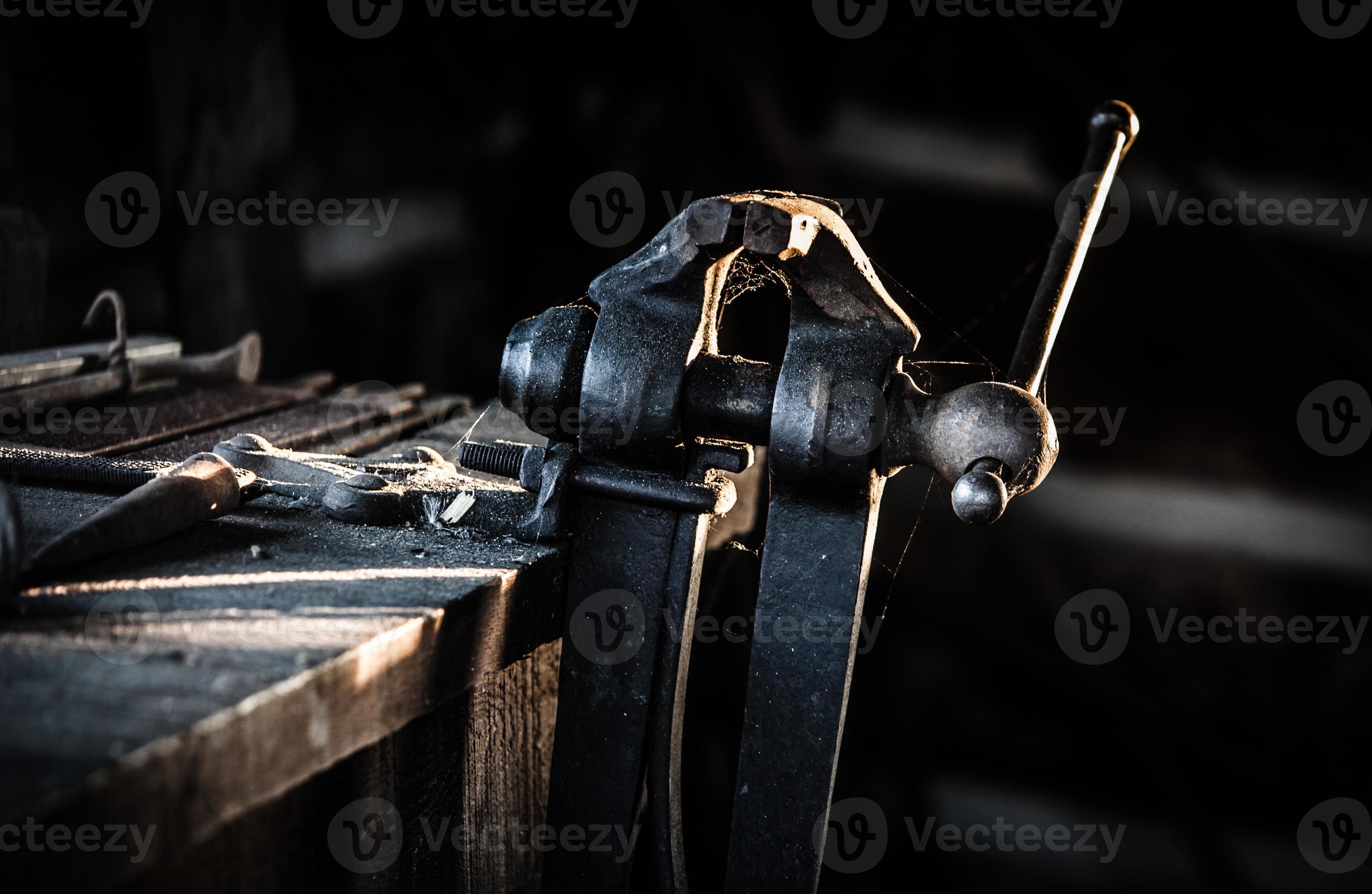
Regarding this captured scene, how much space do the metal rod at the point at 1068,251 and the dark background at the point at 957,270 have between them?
40.6 inches

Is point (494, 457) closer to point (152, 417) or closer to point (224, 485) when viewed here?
point (224, 485)

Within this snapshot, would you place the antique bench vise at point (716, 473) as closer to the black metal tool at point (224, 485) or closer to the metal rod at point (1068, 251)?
the metal rod at point (1068, 251)

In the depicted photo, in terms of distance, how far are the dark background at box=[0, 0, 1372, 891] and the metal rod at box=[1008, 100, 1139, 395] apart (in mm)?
1032

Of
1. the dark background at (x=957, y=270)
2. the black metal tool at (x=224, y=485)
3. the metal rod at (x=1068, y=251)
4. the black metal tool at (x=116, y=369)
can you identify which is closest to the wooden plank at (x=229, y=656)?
the black metal tool at (x=224, y=485)

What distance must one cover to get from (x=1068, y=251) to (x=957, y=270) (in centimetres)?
147

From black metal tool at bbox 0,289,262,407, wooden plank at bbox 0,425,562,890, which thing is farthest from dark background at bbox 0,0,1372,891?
wooden plank at bbox 0,425,562,890

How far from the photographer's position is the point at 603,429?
1325mm

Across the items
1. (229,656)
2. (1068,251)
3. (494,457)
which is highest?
(1068,251)

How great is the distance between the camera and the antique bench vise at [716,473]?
123cm

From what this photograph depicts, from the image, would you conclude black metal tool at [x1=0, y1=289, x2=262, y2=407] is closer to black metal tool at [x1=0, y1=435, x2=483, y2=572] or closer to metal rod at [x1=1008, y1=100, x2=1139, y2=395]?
black metal tool at [x1=0, y1=435, x2=483, y2=572]

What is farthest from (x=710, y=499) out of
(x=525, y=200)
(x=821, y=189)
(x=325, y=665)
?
(x=525, y=200)

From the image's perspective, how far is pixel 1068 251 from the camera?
5.04ft

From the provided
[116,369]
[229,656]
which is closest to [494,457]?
[229,656]

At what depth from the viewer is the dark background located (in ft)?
8.75
